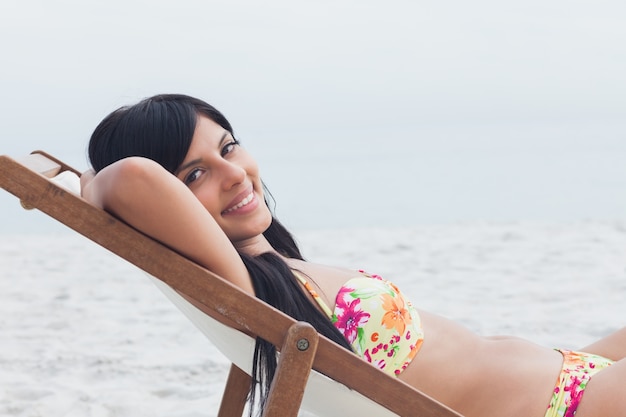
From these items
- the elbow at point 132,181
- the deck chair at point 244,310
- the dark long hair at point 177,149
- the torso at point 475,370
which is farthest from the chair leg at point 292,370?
the torso at point 475,370

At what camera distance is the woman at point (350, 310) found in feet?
6.22

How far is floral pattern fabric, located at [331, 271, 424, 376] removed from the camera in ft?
6.44

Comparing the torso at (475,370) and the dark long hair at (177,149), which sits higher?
the dark long hair at (177,149)

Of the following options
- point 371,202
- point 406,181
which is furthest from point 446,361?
point 406,181

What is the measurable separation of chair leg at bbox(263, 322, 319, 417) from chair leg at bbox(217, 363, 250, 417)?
85 centimetres

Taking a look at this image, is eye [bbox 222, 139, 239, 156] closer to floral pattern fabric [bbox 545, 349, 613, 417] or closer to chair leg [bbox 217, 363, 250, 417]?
chair leg [bbox 217, 363, 250, 417]

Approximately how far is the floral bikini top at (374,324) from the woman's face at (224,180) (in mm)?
170

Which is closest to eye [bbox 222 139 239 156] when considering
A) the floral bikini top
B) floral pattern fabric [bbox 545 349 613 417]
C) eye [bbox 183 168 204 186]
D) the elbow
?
eye [bbox 183 168 204 186]

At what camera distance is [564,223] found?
320 inches

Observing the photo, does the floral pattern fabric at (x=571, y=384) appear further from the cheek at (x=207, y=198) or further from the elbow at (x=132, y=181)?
the elbow at (x=132, y=181)

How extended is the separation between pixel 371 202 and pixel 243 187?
892cm

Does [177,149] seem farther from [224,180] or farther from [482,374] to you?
[482,374]

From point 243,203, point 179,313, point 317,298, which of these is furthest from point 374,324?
point 179,313

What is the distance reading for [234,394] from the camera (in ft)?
7.86
